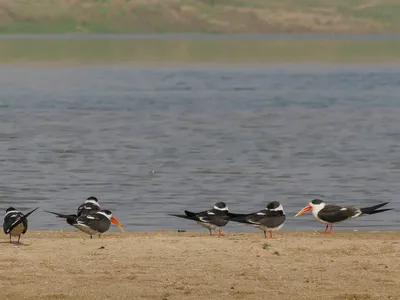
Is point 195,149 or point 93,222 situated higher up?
point 195,149

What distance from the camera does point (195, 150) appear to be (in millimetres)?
39188

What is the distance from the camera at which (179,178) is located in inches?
1244

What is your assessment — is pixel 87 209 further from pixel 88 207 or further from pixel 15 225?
pixel 15 225

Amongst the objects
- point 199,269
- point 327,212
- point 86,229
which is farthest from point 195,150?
point 199,269

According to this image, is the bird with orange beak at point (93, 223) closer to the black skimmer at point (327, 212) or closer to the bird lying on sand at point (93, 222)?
the bird lying on sand at point (93, 222)

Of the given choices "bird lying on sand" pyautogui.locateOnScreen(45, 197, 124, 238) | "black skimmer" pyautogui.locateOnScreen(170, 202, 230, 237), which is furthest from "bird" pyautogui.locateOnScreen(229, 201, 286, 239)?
"bird lying on sand" pyautogui.locateOnScreen(45, 197, 124, 238)

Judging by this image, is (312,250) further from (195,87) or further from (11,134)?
(195,87)

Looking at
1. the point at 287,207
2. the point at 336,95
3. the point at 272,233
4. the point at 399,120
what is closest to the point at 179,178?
the point at 287,207

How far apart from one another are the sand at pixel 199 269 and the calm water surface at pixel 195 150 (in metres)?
5.65

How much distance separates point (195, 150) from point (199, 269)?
2313cm

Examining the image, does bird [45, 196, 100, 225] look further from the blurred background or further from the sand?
the blurred background

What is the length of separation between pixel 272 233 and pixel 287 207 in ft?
16.4

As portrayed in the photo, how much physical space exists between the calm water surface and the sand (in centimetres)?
565

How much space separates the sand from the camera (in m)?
14.8
